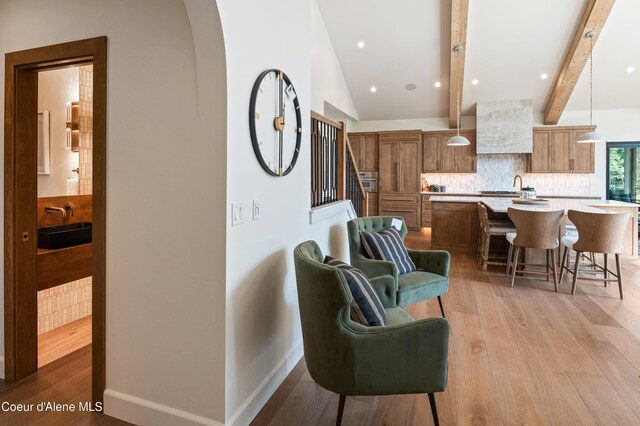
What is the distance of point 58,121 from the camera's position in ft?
11.2

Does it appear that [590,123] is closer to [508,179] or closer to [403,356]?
[508,179]

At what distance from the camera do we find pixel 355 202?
4.94m

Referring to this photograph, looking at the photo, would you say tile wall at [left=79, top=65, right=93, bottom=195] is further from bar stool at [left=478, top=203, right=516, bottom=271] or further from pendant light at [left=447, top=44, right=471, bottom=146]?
pendant light at [left=447, top=44, right=471, bottom=146]

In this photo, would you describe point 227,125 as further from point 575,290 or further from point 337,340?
point 575,290

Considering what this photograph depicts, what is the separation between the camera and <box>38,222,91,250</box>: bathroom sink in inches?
114

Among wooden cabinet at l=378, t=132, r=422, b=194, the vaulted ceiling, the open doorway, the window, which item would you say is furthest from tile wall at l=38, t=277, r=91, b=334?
the window

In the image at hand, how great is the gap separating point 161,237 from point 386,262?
175cm

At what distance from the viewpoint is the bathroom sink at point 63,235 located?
290 centimetres

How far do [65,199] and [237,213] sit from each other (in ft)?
7.46

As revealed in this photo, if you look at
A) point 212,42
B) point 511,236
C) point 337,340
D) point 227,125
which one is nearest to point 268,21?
point 212,42

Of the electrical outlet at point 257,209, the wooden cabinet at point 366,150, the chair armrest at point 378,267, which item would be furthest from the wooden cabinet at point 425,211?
the electrical outlet at point 257,209

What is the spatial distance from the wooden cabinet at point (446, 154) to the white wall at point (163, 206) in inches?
324

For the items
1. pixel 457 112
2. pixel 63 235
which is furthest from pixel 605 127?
pixel 63 235

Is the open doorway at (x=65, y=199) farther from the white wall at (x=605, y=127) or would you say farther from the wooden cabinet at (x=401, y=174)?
the white wall at (x=605, y=127)
